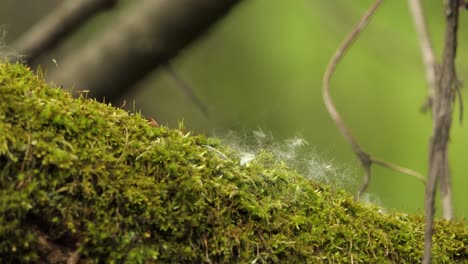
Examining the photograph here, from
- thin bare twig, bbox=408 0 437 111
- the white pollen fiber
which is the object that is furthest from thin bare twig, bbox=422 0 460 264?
the white pollen fiber

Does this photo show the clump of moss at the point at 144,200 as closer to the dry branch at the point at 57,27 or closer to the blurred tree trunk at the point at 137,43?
the blurred tree trunk at the point at 137,43

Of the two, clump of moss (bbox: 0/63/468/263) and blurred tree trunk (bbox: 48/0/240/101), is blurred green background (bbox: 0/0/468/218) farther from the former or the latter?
clump of moss (bbox: 0/63/468/263)

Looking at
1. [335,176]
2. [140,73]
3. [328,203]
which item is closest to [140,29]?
[140,73]

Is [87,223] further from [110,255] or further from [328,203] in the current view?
[328,203]

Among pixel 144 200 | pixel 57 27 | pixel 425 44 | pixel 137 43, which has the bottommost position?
pixel 144 200

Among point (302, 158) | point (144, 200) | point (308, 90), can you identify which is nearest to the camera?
point (144, 200)

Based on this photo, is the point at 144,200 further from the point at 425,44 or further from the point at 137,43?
the point at 137,43

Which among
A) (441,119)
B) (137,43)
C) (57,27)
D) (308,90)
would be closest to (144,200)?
(441,119)
